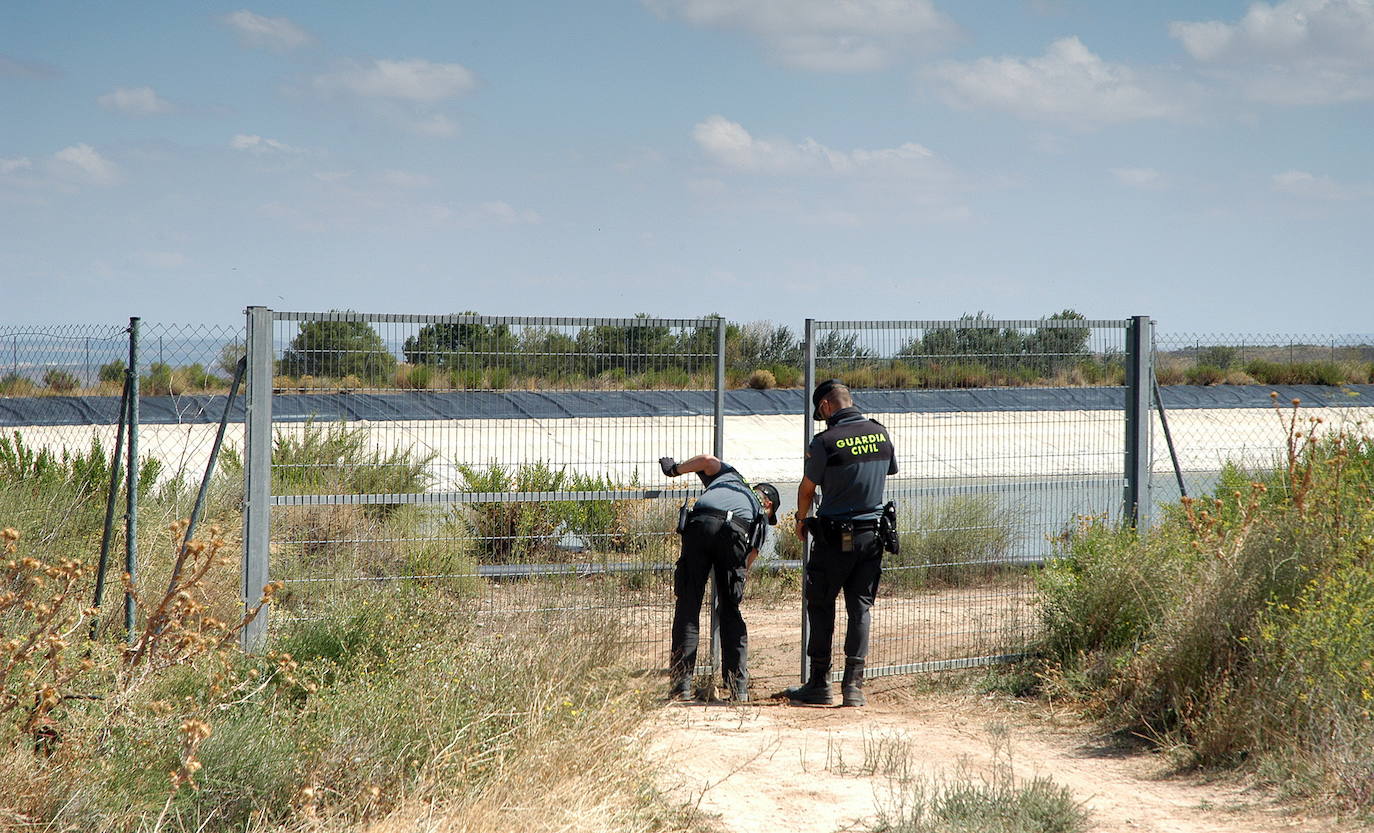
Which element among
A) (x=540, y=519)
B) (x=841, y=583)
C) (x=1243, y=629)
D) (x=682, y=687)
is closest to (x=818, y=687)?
(x=841, y=583)

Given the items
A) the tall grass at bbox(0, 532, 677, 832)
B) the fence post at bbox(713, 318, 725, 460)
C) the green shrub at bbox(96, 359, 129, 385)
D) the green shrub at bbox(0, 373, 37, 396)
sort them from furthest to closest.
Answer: the green shrub at bbox(0, 373, 37, 396) < the green shrub at bbox(96, 359, 129, 385) < the fence post at bbox(713, 318, 725, 460) < the tall grass at bbox(0, 532, 677, 832)

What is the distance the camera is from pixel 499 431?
7.77m

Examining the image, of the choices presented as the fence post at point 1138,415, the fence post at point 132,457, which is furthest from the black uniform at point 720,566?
the fence post at point 132,457

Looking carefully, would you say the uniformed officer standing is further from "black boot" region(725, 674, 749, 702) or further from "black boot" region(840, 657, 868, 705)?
"black boot" region(725, 674, 749, 702)

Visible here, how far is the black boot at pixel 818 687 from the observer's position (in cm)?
753

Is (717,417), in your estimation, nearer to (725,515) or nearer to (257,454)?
(725,515)

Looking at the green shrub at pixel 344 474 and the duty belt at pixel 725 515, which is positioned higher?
the green shrub at pixel 344 474

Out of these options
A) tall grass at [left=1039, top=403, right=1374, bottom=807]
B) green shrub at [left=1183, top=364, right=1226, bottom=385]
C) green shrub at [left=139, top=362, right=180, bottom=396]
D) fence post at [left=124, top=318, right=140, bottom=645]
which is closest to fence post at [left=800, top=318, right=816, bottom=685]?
tall grass at [left=1039, top=403, right=1374, bottom=807]

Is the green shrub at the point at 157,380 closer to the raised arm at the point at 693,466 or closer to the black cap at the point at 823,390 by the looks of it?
the raised arm at the point at 693,466

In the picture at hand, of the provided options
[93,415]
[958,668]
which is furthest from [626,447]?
[93,415]

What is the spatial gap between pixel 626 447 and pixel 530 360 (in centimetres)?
94

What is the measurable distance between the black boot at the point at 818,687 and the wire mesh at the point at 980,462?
2.02 ft

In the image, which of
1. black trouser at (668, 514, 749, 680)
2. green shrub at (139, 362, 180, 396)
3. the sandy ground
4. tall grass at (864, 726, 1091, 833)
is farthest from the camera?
green shrub at (139, 362, 180, 396)

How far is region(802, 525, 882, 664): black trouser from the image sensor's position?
24.4 feet
